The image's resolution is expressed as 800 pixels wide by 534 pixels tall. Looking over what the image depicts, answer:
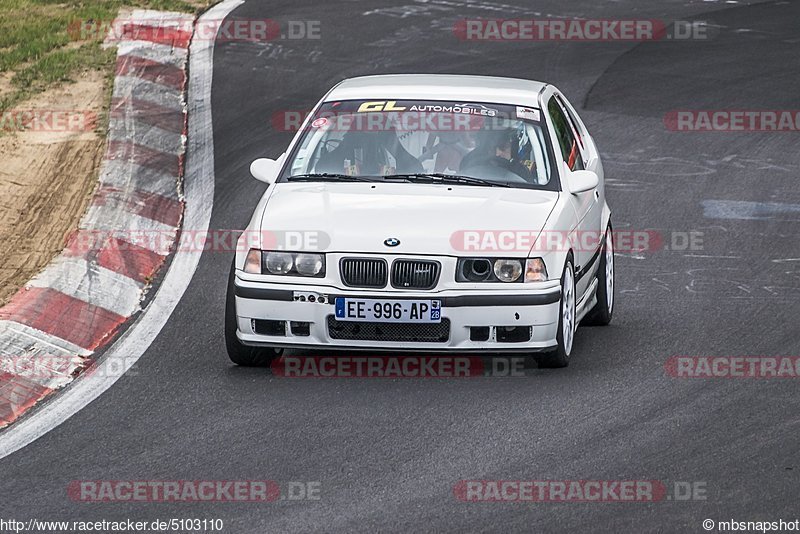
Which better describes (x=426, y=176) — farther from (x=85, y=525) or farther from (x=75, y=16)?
(x=75, y=16)

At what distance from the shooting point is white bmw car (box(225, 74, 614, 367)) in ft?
27.5

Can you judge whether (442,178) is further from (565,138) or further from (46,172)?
(46,172)

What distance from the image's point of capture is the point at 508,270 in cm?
845

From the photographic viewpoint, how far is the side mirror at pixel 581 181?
9.22 metres

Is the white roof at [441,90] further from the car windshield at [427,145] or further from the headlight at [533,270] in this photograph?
the headlight at [533,270]

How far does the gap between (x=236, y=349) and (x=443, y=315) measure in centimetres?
126

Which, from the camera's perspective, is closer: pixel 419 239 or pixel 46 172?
pixel 419 239

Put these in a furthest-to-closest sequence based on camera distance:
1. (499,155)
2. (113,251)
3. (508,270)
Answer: (113,251) < (499,155) < (508,270)

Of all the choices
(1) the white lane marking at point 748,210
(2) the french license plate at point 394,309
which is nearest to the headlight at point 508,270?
(2) the french license plate at point 394,309

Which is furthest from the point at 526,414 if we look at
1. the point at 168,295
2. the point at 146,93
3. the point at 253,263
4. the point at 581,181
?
the point at 146,93

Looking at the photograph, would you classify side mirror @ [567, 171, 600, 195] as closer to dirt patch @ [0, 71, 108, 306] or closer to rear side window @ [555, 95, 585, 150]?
rear side window @ [555, 95, 585, 150]

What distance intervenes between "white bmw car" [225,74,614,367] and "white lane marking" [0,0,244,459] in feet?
2.64

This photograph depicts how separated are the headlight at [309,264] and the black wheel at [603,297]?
7.57 ft

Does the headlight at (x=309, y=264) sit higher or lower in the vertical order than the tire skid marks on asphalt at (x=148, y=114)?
higher
